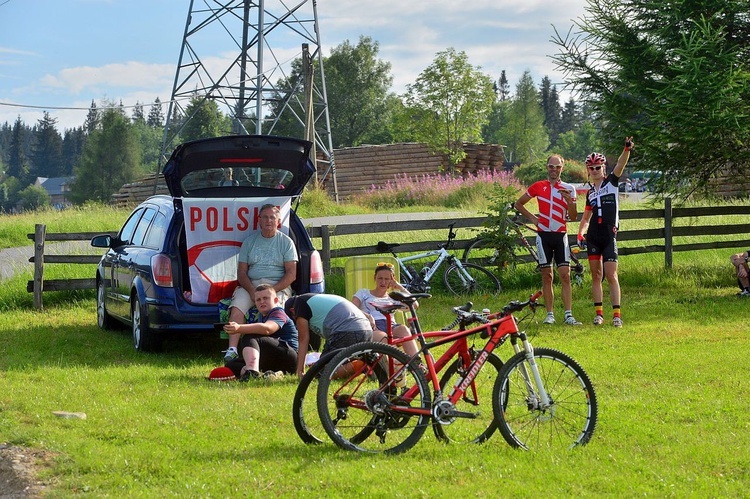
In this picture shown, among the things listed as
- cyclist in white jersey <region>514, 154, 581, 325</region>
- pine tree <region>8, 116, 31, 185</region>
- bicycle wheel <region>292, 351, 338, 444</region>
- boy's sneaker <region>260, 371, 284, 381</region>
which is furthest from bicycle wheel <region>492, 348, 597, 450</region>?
pine tree <region>8, 116, 31, 185</region>

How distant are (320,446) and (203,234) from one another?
4.67 metres

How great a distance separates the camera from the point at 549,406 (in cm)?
607

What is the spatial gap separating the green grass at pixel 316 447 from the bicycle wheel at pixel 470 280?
12.3ft

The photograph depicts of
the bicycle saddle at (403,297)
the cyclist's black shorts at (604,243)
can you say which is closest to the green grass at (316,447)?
the bicycle saddle at (403,297)

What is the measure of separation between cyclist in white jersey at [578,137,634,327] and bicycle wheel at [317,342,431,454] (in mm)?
6394

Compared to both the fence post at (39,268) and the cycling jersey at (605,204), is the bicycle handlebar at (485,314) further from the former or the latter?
the fence post at (39,268)

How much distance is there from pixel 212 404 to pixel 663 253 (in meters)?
12.5

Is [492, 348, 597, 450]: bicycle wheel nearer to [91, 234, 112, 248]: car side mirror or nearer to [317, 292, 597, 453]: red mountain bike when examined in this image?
[317, 292, 597, 453]: red mountain bike

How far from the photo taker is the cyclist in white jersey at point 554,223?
1198cm

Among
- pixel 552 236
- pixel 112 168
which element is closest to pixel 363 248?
pixel 552 236

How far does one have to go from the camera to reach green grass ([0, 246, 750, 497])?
5348 mm

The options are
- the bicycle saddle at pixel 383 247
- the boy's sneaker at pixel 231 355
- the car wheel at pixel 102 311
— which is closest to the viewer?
the boy's sneaker at pixel 231 355

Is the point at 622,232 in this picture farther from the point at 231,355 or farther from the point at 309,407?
the point at 309,407

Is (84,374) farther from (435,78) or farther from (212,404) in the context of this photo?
(435,78)
